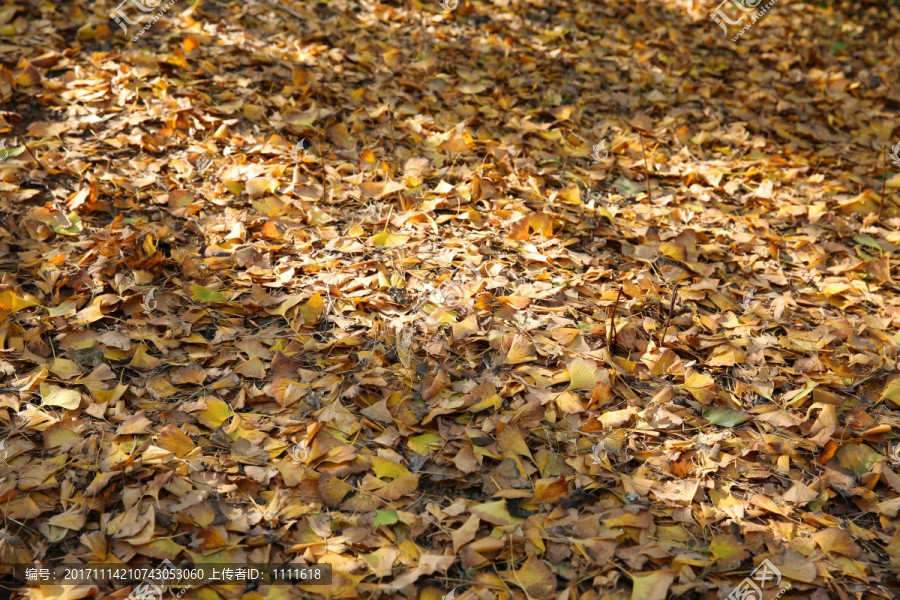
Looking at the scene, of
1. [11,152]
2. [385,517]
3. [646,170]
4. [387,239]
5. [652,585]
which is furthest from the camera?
[646,170]

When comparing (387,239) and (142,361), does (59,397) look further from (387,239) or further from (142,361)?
(387,239)

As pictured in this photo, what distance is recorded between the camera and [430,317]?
79.7 inches

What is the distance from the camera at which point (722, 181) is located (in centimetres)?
282

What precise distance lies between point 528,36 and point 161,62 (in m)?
1.91

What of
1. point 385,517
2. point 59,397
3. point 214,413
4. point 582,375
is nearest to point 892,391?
point 582,375

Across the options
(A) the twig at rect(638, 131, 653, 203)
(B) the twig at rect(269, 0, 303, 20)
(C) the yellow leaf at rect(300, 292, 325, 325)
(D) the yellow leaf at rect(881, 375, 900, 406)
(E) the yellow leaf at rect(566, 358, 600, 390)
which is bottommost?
(C) the yellow leaf at rect(300, 292, 325, 325)

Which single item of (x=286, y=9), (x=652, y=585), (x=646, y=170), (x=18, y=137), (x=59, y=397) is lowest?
(x=59, y=397)

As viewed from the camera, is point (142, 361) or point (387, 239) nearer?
point (142, 361)

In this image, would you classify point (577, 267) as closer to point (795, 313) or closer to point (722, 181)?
point (795, 313)

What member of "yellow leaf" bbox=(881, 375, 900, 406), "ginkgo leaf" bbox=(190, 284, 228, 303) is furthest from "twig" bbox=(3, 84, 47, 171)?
"yellow leaf" bbox=(881, 375, 900, 406)

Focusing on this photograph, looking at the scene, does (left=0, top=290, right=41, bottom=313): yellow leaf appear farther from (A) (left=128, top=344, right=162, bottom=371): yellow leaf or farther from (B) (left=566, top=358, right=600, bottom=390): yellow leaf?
(B) (left=566, top=358, right=600, bottom=390): yellow leaf

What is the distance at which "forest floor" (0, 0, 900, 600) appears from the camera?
1.51m

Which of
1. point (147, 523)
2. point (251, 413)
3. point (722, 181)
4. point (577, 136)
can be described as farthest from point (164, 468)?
point (722, 181)

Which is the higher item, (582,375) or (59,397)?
(582,375)
